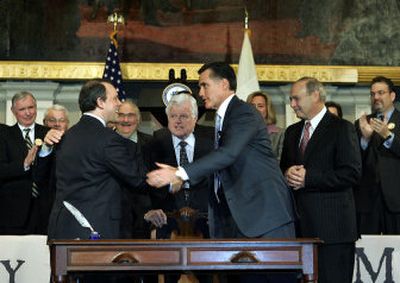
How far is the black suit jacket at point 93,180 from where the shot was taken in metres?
6.23

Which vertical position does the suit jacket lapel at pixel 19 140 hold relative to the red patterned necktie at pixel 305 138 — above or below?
above

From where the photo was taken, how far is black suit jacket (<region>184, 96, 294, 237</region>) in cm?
620

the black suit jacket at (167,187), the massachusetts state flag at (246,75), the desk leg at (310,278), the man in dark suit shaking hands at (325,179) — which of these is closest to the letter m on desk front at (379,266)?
the man in dark suit shaking hands at (325,179)

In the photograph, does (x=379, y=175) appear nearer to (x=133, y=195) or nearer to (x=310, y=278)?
(x=133, y=195)

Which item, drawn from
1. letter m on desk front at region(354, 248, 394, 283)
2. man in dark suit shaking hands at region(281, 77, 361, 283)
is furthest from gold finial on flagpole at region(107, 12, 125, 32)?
letter m on desk front at region(354, 248, 394, 283)

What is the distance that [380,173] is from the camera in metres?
8.81

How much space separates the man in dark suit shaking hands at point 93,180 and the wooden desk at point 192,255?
0.61m

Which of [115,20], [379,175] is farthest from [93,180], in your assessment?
[115,20]

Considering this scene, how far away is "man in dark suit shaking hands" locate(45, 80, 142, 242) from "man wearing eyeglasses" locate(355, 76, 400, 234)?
295 cm

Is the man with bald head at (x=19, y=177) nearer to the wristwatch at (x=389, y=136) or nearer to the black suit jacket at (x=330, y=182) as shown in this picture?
the black suit jacket at (x=330, y=182)

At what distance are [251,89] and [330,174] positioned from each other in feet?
12.9

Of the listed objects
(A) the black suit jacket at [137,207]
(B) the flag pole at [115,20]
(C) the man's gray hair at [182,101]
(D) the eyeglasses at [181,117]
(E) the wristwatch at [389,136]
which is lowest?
(A) the black suit jacket at [137,207]

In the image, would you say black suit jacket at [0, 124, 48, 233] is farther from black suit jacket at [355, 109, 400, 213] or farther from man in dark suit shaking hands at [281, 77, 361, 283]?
black suit jacket at [355, 109, 400, 213]

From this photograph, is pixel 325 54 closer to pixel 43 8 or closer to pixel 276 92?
pixel 276 92
